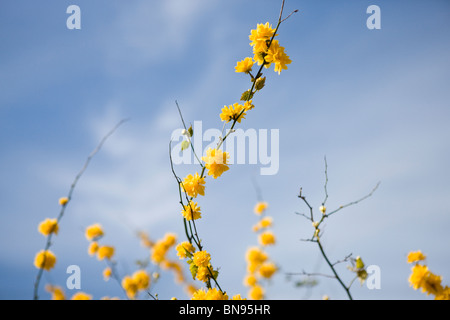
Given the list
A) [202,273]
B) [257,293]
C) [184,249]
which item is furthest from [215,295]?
[257,293]

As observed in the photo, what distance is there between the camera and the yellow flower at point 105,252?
322cm

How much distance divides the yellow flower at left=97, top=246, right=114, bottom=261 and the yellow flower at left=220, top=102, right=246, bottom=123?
2573 millimetres

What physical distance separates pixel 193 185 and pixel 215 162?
5.7 inches

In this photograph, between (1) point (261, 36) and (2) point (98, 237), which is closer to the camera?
(1) point (261, 36)

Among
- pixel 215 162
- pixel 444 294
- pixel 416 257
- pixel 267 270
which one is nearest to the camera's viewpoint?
pixel 444 294

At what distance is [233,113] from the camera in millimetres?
1376

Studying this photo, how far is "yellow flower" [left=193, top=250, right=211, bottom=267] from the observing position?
121 centimetres

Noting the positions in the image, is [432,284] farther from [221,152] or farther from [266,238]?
[266,238]

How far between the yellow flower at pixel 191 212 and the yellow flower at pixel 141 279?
2251 mm

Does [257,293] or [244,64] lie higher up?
[244,64]

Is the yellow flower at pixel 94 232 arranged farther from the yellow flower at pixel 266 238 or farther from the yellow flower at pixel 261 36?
the yellow flower at pixel 261 36

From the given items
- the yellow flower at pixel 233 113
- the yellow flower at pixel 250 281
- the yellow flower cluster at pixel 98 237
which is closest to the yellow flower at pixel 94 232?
the yellow flower cluster at pixel 98 237
